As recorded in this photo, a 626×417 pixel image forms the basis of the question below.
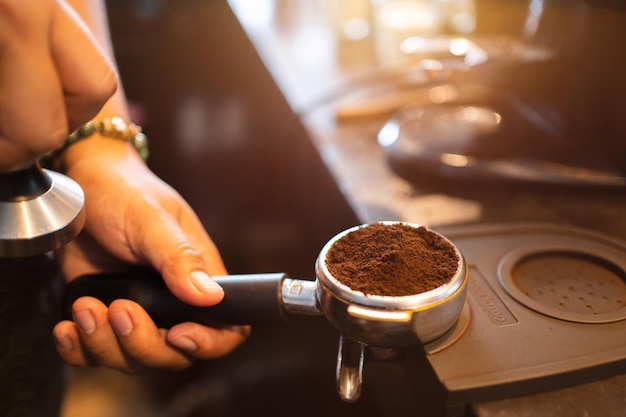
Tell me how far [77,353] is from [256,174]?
30.3 inches

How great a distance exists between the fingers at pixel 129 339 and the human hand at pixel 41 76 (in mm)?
172

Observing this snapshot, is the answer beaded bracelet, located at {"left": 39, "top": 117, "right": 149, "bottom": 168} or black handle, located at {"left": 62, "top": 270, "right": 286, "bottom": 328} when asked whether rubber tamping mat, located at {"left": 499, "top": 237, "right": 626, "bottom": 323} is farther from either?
beaded bracelet, located at {"left": 39, "top": 117, "right": 149, "bottom": 168}

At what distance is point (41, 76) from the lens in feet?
1.24

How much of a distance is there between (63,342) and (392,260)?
0.35m

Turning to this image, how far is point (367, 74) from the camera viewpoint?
3.25ft

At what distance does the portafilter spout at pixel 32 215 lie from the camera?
43 cm

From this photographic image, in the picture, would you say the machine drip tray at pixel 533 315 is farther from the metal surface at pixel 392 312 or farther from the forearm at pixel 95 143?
the forearm at pixel 95 143

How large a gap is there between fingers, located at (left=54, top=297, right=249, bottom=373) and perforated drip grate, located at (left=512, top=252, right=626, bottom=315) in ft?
0.96

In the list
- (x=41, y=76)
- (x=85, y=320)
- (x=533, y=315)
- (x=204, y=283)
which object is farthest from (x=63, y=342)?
Result: (x=533, y=315)

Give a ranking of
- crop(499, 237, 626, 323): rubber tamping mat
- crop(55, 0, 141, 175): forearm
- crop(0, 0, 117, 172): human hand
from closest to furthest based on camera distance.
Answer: crop(0, 0, 117, 172): human hand
crop(499, 237, 626, 323): rubber tamping mat
crop(55, 0, 141, 175): forearm

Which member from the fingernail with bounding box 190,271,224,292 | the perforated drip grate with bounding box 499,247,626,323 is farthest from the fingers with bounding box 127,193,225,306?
the perforated drip grate with bounding box 499,247,626,323

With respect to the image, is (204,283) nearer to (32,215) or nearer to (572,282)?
(32,215)

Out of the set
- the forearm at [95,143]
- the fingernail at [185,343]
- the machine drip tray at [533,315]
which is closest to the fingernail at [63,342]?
the fingernail at [185,343]

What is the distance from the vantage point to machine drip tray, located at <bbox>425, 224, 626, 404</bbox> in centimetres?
41
